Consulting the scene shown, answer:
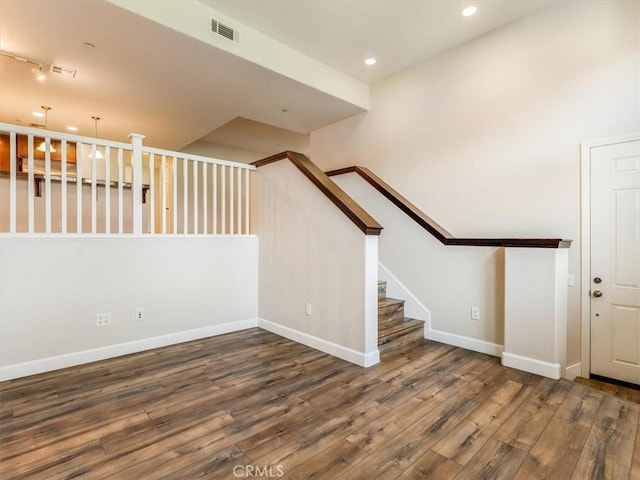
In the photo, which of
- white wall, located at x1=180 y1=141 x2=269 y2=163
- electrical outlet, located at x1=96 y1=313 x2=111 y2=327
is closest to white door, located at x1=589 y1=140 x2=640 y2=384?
electrical outlet, located at x1=96 y1=313 x2=111 y2=327

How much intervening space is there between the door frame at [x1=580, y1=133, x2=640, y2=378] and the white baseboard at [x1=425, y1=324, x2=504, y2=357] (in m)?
0.67

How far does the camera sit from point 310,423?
2.06m

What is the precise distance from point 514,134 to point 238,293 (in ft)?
11.9

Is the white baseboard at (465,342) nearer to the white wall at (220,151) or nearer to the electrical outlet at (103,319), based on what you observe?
the electrical outlet at (103,319)

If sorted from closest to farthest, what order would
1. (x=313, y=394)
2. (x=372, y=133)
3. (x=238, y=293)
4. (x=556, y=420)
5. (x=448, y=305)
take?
(x=556, y=420), (x=313, y=394), (x=448, y=305), (x=238, y=293), (x=372, y=133)

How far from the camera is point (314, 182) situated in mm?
3365

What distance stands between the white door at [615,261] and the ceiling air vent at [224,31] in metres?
3.60

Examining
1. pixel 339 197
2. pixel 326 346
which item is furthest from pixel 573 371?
pixel 339 197

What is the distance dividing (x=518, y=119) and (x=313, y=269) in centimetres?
263

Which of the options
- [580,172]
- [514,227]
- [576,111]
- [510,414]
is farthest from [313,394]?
[576,111]

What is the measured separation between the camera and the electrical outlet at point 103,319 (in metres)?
3.12

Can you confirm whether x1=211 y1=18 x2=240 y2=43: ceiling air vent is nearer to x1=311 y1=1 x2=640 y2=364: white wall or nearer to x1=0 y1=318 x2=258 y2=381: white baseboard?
x1=311 y1=1 x2=640 y2=364: white wall

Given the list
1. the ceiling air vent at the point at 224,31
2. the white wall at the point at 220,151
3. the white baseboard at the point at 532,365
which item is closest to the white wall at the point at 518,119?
the white baseboard at the point at 532,365

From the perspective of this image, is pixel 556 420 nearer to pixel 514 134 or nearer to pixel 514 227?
pixel 514 227
